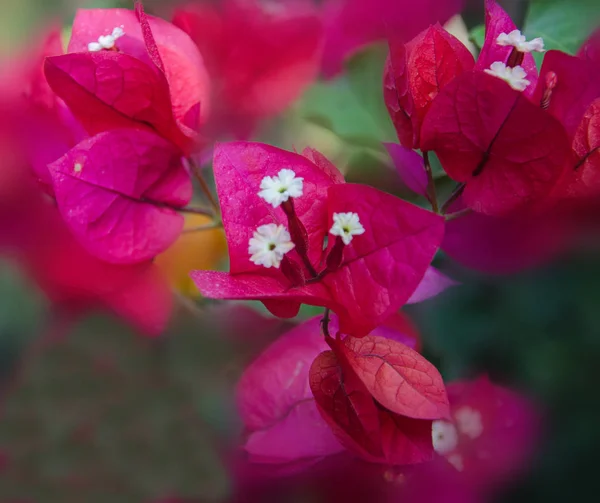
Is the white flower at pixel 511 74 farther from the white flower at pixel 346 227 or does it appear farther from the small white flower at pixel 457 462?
the small white flower at pixel 457 462

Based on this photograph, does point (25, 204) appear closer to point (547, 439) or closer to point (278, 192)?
point (278, 192)

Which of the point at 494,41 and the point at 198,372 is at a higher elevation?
the point at 494,41

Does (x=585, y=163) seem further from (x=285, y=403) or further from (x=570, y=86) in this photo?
(x=285, y=403)

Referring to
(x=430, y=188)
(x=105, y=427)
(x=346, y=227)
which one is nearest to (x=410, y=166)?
(x=430, y=188)

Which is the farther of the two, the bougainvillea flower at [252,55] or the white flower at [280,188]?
the bougainvillea flower at [252,55]

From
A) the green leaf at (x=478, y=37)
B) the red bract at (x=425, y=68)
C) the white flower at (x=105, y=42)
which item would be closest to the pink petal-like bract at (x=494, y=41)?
the red bract at (x=425, y=68)

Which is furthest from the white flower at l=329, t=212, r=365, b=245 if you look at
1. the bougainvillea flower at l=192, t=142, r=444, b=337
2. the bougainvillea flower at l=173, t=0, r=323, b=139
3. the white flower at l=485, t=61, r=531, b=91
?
the bougainvillea flower at l=173, t=0, r=323, b=139
